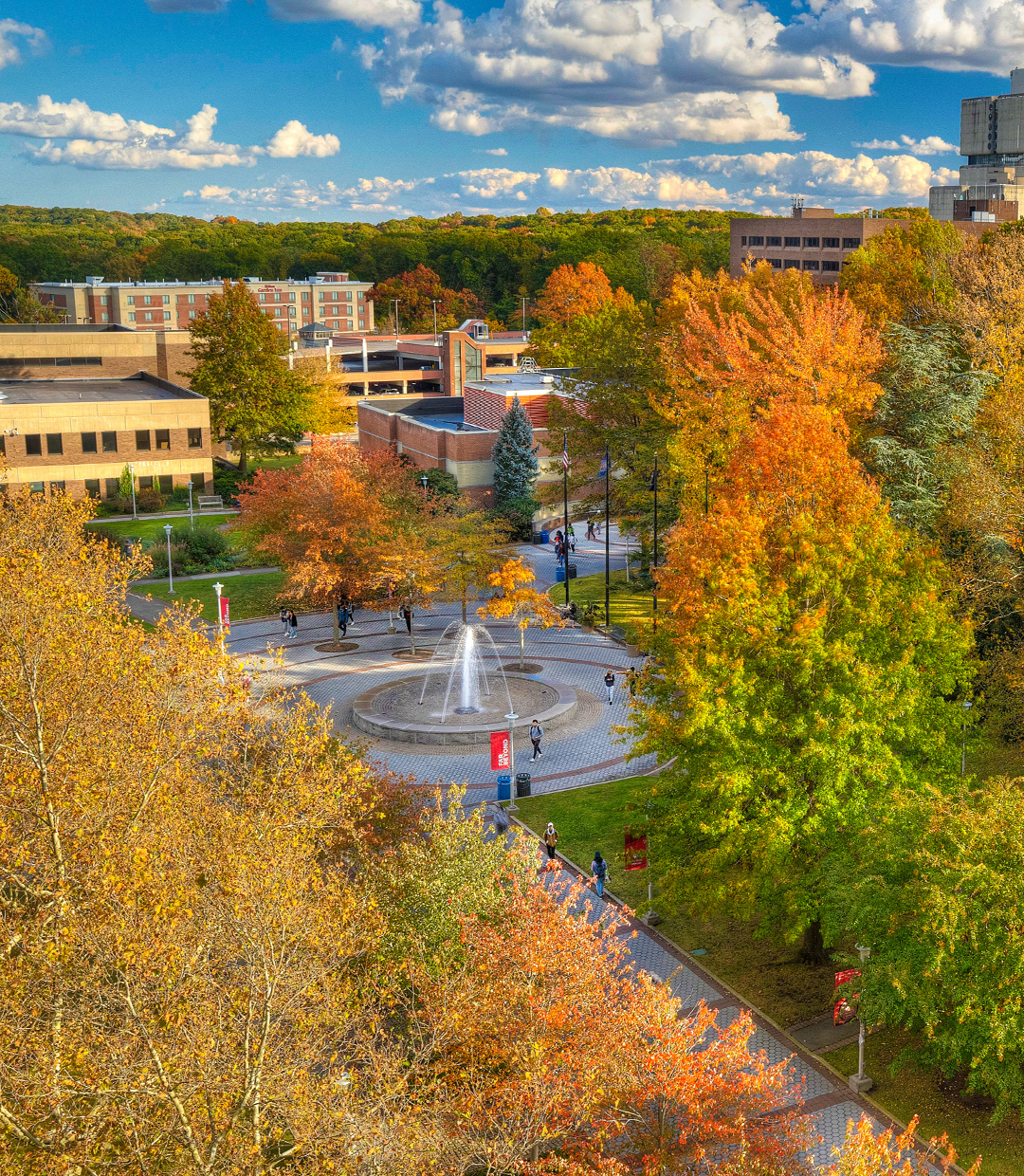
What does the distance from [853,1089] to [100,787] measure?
1353 centimetres

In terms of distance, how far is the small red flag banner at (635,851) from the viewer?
2680 centimetres

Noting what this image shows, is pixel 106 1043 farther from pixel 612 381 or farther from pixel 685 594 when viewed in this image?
pixel 612 381

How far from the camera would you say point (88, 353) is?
83.8 m

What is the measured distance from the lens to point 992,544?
30109mm

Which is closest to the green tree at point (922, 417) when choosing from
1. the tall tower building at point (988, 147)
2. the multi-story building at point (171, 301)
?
the multi-story building at point (171, 301)

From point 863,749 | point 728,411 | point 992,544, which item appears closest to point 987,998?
point 863,749

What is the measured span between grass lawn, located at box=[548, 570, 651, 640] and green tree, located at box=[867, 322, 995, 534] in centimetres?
1361

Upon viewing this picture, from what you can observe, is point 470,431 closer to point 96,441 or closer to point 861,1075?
point 96,441

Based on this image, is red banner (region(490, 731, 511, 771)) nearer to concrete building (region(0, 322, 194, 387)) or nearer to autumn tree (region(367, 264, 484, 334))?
concrete building (region(0, 322, 194, 387))

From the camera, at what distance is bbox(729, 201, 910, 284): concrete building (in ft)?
351

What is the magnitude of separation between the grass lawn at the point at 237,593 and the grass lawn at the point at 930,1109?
3412 centimetres

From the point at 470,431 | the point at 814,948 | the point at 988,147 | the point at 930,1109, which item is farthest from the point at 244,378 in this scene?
the point at 988,147

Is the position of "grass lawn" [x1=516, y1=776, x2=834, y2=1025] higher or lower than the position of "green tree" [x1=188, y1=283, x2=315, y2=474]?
lower

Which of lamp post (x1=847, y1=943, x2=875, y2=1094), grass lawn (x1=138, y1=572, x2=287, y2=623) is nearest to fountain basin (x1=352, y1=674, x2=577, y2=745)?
grass lawn (x1=138, y1=572, x2=287, y2=623)
